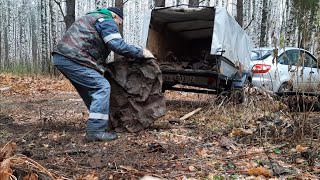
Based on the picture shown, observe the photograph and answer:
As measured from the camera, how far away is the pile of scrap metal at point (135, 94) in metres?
5.46

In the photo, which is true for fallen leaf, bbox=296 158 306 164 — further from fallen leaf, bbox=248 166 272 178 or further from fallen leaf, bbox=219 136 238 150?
fallen leaf, bbox=219 136 238 150

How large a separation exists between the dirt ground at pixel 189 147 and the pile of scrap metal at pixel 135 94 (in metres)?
0.25

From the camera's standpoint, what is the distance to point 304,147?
4.20 m

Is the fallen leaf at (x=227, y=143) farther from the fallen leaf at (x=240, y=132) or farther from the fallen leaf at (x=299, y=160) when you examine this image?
the fallen leaf at (x=299, y=160)

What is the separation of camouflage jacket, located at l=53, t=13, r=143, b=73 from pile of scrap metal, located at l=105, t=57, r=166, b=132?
47 centimetres

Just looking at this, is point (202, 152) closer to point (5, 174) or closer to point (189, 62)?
point (5, 174)

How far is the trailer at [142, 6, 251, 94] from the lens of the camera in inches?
298

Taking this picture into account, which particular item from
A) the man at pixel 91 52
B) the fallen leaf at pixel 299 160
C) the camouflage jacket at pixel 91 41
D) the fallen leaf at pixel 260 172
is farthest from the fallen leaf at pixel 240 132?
the camouflage jacket at pixel 91 41

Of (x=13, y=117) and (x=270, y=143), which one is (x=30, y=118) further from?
(x=270, y=143)

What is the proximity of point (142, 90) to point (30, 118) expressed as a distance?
253 cm

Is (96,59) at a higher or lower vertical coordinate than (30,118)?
higher

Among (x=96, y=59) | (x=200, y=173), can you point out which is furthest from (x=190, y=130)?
(x=200, y=173)

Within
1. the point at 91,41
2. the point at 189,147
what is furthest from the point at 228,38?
the point at 189,147

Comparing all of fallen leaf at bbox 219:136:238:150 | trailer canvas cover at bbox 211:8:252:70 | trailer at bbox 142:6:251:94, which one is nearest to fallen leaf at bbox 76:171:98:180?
fallen leaf at bbox 219:136:238:150
